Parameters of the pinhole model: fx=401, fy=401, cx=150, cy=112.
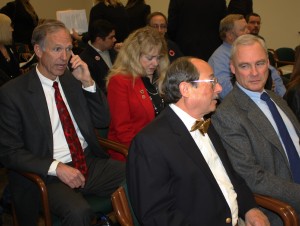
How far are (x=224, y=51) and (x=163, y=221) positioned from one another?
8.18 ft

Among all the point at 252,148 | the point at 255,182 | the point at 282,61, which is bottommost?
the point at 282,61

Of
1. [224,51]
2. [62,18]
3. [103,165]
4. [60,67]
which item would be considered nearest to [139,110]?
[103,165]

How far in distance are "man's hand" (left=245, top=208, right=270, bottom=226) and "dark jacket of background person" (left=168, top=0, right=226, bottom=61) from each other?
302 cm

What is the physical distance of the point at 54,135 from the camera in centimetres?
256

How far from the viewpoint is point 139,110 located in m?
2.95

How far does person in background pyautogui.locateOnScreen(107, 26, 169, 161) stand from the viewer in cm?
293

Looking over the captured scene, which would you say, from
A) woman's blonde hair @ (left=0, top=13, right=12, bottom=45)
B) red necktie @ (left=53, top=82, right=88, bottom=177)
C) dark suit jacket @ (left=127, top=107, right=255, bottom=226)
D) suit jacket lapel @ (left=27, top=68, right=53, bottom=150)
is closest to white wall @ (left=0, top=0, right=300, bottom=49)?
woman's blonde hair @ (left=0, top=13, right=12, bottom=45)

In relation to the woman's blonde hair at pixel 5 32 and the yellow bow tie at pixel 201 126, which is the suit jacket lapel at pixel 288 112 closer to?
the yellow bow tie at pixel 201 126

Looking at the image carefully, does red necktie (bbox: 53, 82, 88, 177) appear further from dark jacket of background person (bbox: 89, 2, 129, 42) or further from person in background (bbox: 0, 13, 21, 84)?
dark jacket of background person (bbox: 89, 2, 129, 42)

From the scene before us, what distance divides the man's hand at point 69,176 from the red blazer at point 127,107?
0.65 metres

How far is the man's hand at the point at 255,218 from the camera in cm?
196

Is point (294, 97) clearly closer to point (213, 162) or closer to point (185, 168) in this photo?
point (213, 162)

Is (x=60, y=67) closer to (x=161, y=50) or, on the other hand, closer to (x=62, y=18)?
(x=161, y=50)

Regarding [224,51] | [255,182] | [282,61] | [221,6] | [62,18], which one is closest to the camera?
[255,182]
